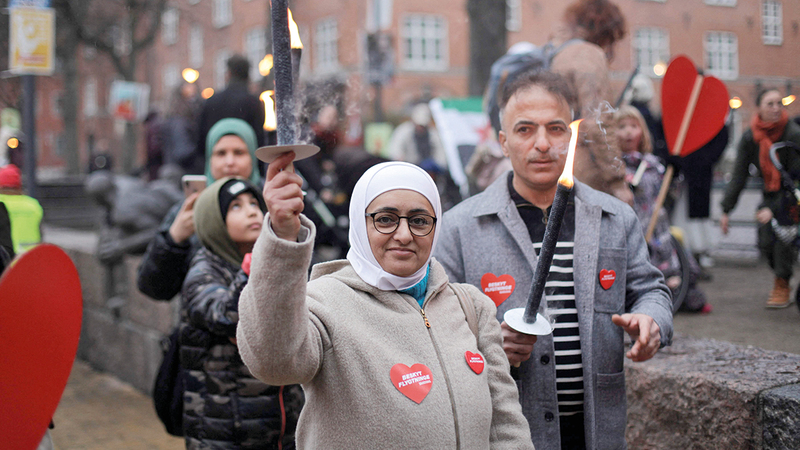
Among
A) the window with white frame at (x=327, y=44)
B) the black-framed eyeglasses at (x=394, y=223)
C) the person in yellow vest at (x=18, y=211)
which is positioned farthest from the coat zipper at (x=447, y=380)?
the window with white frame at (x=327, y=44)

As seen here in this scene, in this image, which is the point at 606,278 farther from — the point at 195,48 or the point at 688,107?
the point at 195,48

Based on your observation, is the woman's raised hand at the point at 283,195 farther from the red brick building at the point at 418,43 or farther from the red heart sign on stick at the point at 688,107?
the red heart sign on stick at the point at 688,107

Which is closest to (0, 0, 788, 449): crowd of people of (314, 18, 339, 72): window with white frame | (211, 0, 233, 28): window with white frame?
(314, 18, 339, 72): window with white frame

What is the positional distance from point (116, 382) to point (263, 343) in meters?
5.98

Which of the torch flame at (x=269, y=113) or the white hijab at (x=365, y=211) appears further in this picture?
the white hijab at (x=365, y=211)

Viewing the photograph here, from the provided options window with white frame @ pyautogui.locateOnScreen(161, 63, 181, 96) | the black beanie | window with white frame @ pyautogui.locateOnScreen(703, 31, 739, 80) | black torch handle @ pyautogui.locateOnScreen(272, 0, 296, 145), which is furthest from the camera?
window with white frame @ pyautogui.locateOnScreen(161, 63, 181, 96)

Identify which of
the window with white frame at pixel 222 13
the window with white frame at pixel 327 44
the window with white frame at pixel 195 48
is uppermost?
the window with white frame at pixel 222 13

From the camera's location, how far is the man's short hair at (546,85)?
2.46 m

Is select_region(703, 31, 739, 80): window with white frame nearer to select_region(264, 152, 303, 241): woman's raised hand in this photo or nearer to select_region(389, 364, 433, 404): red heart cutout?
select_region(389, 364, 433, 404): red heart cutout

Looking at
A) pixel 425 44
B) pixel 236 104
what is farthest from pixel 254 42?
pixel 236 104

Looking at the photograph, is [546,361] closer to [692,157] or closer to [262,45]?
[692,157]

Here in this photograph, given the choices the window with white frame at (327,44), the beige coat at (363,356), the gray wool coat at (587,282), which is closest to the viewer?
the beige coat at (363,356)

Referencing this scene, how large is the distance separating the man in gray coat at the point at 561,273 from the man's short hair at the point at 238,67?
3.54 m

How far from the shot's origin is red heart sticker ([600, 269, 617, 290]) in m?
2.44
